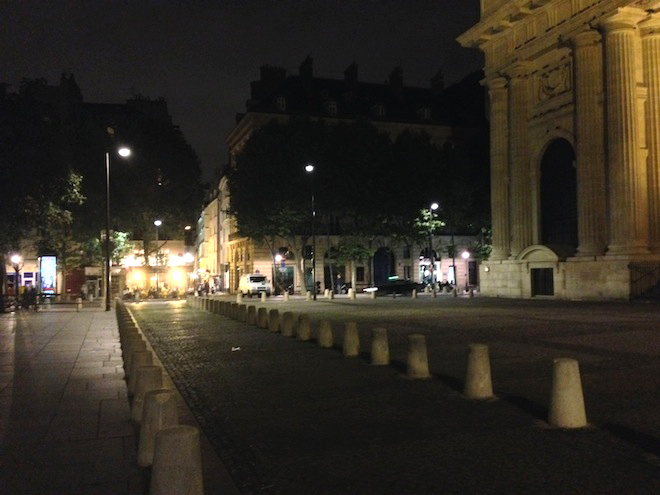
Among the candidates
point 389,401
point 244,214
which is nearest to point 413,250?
point 244,214

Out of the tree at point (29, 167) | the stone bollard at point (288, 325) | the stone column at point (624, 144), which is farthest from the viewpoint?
the stone column at point (624, 144)

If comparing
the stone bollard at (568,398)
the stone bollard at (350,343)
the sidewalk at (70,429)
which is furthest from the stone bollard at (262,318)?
the stone bollard at (568,398)

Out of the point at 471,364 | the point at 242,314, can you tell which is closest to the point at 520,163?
the point at 242,314

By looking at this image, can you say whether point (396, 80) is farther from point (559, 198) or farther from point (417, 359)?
point (417, 359)

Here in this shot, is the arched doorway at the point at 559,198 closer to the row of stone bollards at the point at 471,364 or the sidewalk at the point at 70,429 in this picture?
the row of stone bollards at the point at 471,364

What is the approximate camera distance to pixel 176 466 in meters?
4.14

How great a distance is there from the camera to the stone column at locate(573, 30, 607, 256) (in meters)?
35.2

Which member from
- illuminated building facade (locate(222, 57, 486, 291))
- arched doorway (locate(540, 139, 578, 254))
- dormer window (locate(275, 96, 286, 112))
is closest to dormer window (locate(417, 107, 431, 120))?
illuminated building facade (locate(222, 57, 486, 291))

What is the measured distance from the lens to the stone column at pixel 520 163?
1638 inches

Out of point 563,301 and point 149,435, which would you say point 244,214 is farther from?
point 149,435

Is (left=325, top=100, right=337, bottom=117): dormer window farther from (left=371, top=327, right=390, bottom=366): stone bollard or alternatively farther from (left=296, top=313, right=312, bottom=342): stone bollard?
(left=371, top=327, right=390, bottom=366): stone bollard

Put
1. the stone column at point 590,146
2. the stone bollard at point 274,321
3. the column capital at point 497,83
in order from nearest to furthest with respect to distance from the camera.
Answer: the stone bollard at point 274,321 < the stone column at point 590,146 < the column capital at point 497,83

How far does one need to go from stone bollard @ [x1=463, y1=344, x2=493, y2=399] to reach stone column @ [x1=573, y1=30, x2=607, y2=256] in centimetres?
2913

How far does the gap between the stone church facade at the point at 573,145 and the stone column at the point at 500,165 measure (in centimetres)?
7
